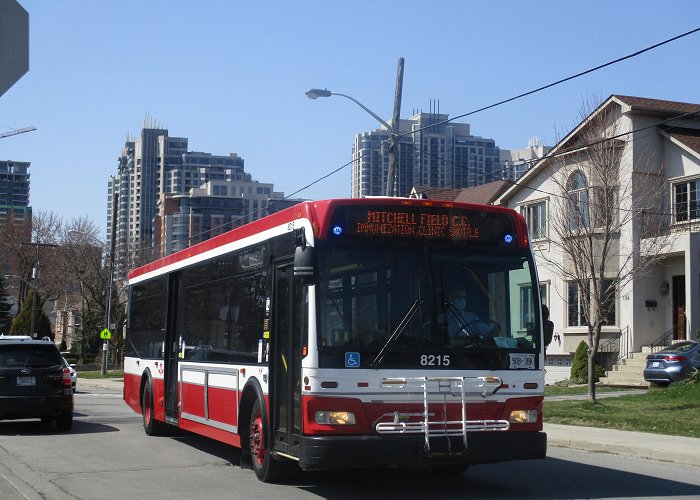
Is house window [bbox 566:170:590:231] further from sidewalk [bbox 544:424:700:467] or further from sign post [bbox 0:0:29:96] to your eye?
sign post [bbox 0:0:29:96]

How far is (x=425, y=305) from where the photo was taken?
1011cm

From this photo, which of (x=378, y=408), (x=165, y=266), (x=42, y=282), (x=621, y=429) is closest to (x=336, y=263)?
(x=378, y=408)

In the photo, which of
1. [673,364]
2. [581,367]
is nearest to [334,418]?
[673,364]

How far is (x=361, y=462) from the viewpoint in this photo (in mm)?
9461

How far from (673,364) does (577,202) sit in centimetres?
665

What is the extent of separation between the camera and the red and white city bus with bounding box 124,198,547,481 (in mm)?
9703

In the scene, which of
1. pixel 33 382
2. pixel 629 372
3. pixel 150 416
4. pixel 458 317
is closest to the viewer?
pixel 458 317

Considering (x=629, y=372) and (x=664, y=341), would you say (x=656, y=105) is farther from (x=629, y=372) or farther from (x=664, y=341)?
(x=629, y=372)

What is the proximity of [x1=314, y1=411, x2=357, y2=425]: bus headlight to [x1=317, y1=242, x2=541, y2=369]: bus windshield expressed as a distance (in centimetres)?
49

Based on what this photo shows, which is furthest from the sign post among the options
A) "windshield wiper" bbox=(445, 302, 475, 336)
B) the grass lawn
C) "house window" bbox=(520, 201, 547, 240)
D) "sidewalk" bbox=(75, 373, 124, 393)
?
"sidewalk" bbox=(75, 373, 124, 393)

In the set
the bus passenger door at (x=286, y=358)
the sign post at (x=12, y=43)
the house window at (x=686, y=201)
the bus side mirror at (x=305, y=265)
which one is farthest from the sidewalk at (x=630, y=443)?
the house window at (x=686, y=201)

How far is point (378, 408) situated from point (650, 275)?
2633cm

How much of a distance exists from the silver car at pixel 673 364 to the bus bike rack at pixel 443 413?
1888cm

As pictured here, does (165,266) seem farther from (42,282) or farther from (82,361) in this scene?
(42,282)
